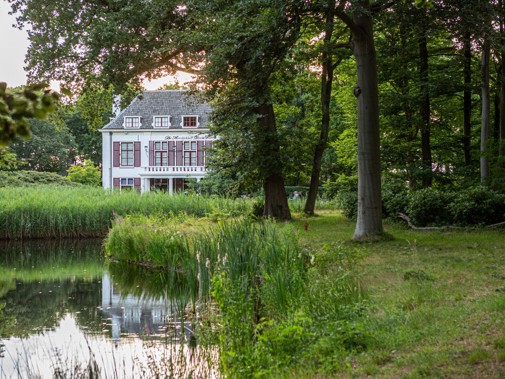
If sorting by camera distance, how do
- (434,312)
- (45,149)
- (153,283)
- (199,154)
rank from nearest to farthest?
1. (434,312)
2. (153,283)
3. (199,154)
4. (45,149)

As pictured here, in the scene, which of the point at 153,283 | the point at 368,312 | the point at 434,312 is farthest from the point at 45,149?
the point at 434,312

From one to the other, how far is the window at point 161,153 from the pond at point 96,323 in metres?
31.3

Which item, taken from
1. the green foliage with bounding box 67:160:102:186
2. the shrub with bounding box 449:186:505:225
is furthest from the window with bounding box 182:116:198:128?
the shrub with bounding box 449:186:505:225

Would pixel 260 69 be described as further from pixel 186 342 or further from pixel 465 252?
pixel 186 342

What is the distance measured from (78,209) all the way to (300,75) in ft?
29.0

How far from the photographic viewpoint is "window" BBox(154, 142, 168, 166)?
4647cm

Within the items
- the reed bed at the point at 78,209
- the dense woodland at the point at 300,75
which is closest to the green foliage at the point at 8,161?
the dense woodland at the point at 300,75

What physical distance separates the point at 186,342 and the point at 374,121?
21.9ft

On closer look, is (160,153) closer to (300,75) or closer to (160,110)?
(160,110)

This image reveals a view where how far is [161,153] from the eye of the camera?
152 feet

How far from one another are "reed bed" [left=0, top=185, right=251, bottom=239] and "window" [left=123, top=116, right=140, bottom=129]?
23.8 meters

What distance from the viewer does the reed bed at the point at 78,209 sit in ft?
66.9

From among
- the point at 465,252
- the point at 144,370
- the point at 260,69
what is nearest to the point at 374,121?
A: the point at 260,69

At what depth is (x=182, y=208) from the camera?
2211 centimetres
